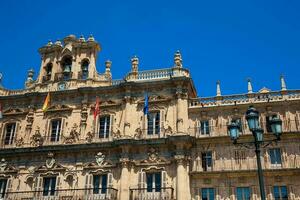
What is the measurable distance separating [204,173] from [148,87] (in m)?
8.95

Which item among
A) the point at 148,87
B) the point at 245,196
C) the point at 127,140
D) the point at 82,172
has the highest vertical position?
the point at 148,87

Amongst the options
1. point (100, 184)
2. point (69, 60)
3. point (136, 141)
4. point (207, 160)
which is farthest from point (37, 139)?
point (207, 160)

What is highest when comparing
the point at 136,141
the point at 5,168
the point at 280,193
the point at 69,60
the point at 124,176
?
the point at 69,60

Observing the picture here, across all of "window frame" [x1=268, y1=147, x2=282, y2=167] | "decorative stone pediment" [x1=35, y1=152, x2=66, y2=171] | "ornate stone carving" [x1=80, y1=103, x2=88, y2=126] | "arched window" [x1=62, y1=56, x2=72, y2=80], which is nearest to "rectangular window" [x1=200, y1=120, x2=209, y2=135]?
"window frame" [x1=268, y1=147, x2=282, y2=167]

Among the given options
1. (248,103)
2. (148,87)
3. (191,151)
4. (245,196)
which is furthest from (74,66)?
(245,196)

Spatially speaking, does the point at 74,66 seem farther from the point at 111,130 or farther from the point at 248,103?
the point at 248,103

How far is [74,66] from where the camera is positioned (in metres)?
36.8

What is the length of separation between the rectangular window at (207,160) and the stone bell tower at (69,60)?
12361 millimetres

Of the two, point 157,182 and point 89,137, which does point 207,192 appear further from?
point 89,137

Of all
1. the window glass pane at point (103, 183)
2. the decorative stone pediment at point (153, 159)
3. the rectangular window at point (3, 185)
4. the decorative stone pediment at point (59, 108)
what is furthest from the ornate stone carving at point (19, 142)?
the decorative stone pediment at point (153, 159)

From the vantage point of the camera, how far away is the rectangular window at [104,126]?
33.1 metres

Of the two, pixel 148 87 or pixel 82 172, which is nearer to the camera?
pixel 82 172

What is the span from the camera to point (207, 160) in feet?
99.5

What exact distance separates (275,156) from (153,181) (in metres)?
9.28
